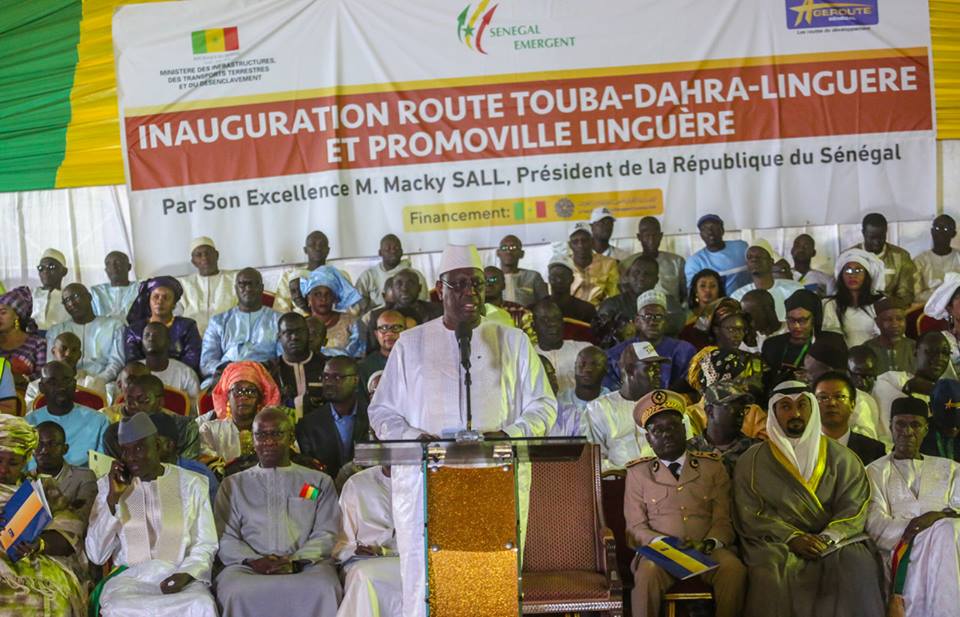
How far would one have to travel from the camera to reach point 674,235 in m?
10.6

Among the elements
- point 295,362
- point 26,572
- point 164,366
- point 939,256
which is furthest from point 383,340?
point 939,256

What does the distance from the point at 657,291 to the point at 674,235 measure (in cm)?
194

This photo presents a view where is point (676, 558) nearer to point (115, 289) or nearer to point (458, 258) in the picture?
point (458, 258)

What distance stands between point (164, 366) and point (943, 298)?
537 centimetres

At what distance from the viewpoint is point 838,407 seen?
6980 millimetres

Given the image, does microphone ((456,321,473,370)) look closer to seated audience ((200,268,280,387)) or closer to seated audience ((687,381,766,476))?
seated audience ((687,381,766,476))

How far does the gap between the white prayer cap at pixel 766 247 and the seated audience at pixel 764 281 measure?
34mm

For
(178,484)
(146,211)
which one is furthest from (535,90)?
(178,484)

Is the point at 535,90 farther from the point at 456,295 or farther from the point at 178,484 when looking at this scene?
the point at 456,295

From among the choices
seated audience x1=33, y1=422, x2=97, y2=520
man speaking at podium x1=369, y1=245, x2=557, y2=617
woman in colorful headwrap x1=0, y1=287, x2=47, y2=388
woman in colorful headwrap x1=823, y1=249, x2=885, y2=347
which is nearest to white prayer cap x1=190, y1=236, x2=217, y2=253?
woman in colorful headwrap x1=0, y1=287, x2=47, y2=388

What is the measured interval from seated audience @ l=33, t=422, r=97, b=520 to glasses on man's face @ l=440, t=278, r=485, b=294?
9.89ft

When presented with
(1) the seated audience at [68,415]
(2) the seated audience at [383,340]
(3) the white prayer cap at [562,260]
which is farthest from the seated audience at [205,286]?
(3) the white prayer cap at [562,260]

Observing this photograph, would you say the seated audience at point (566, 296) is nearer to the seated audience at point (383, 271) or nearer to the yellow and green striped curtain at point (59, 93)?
the seated audience at point (383, 271)

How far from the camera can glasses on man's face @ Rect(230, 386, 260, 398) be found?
26.0 ft
